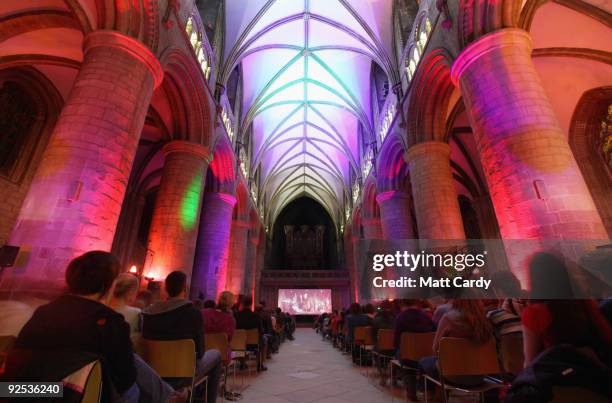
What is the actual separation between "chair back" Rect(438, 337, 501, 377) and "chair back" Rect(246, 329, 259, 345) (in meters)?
3.67

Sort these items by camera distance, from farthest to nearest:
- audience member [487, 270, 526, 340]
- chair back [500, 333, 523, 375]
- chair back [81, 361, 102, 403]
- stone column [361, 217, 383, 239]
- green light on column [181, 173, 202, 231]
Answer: stone column [361, 217, 383, 239] → green light on column [181, 173, 202, 231] → audience member [487, 270, 526, 340] → chair back [500, 333, 523, 375] → chair back [81, 361, 102, 403]

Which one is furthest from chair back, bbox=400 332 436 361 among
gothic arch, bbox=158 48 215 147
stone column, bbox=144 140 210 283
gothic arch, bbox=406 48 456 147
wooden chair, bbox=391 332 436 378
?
gothic arch, bbox=158 48 215 147

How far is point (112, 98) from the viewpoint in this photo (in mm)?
5086

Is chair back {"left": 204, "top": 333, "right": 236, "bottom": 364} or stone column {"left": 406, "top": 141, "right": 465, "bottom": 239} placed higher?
stone column {"left": 406, "top": 141, "right": 465, "bottom": 239}

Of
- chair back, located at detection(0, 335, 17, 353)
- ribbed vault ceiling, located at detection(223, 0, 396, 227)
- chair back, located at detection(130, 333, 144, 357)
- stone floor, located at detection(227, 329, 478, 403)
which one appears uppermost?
ribbed vault ceiling, located at detection(223, 0, 396, 227)

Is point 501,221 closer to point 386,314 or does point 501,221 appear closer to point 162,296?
point 386,314

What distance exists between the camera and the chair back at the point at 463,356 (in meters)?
2.36

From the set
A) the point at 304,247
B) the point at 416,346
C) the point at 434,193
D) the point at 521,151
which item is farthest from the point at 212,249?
the point at 304,247

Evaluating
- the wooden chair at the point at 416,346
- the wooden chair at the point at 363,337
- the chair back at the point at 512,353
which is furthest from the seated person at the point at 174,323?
the wooden chair at the point at 363,337

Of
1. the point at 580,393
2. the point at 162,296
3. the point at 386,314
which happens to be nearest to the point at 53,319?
the point at 580,393

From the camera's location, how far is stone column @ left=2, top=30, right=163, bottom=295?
4074 millimetres

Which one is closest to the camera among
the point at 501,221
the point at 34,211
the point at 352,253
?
the point at 34,211

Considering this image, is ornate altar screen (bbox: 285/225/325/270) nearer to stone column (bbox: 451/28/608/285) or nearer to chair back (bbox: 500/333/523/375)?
stone column (bbox: 451/28/608/285)

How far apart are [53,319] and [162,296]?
6.61 metres
